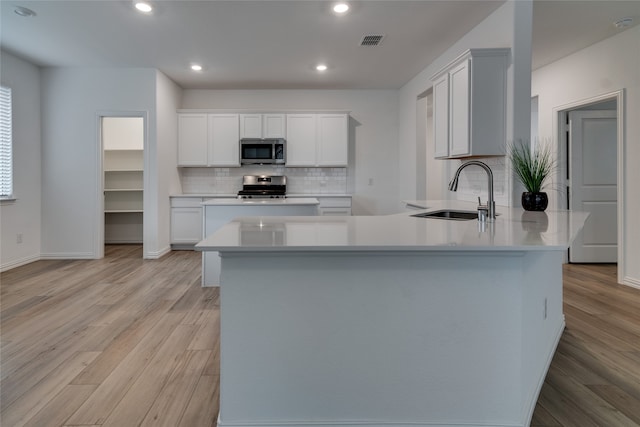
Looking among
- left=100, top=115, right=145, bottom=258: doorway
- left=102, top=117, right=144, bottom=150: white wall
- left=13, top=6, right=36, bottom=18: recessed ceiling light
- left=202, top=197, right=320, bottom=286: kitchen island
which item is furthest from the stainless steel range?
left=13, top=6, right=36, bottom=18: recessed ceiling light

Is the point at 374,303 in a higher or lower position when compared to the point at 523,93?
lower

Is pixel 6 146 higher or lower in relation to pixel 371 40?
lower

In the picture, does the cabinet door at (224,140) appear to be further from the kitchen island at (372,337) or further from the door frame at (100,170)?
the kitchen island at (372,337)

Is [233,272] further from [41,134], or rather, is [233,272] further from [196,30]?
[41,134]

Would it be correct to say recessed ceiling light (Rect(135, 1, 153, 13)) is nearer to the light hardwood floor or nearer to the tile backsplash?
the light hardwood floor

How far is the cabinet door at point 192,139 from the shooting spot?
20.8ft

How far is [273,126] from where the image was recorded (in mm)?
6359

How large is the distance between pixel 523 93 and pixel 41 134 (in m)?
6.02

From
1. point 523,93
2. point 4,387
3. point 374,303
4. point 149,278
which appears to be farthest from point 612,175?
point 4,387

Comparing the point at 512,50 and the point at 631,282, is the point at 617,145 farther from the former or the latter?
the point at 512,50

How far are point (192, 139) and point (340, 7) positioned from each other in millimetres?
3657

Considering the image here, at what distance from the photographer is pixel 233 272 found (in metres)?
1.61

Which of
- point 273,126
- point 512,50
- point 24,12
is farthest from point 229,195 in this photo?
point 512,50

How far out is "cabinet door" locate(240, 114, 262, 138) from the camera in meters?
6.34
